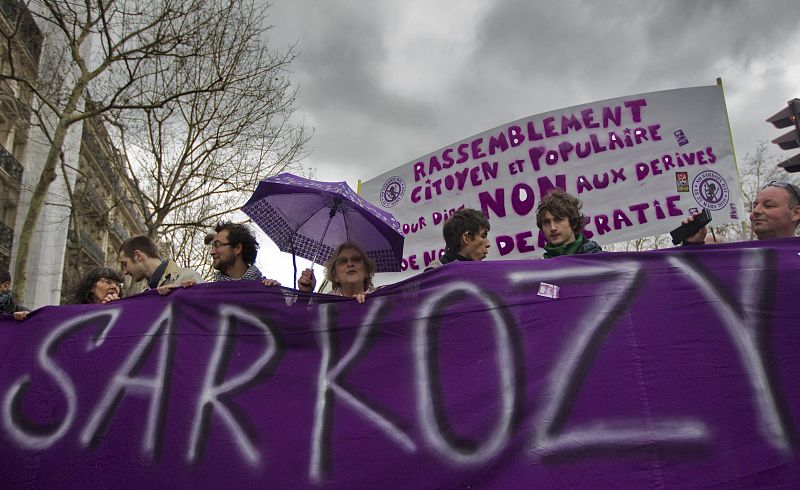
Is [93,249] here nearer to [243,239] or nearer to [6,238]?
[6,238]

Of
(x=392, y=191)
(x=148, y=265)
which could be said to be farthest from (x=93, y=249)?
(x=148, y=265)

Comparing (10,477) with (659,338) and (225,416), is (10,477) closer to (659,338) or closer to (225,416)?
(225,416)

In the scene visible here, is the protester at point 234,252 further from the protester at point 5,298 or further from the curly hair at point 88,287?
the protester at point 5,298

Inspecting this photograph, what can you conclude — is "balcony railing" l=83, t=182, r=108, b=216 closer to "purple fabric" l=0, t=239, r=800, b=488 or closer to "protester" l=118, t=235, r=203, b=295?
"protester" l=118, t=235, r=203, b=295

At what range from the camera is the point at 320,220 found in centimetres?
374

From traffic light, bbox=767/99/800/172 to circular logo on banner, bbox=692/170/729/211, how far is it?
2.36 m

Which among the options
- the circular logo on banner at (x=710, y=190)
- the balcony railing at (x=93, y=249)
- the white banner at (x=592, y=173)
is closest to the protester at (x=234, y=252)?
the white banner at (x=592, y=173)

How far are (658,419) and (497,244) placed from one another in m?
2.63

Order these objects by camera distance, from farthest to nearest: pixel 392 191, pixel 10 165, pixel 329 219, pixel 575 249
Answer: pixel 10 165 < pixel 392 191 < pixel 329 219 < pixel 575 249

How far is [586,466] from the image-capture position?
2.40 m

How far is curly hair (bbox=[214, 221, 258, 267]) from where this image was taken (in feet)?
12.6

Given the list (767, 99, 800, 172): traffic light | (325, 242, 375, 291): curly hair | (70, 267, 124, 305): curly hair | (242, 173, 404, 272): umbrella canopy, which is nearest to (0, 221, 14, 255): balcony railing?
(70, 267, 124, 305): curly hair

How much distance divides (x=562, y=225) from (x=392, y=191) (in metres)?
2.74

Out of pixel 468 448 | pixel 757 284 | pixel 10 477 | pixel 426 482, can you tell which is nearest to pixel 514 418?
pixel 468 448
